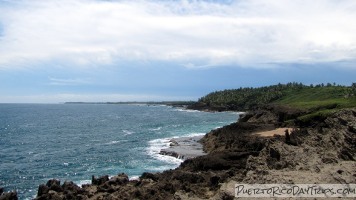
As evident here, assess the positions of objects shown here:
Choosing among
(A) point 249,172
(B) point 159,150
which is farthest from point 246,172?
(B) point 159,150

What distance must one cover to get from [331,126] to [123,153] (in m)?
35.1

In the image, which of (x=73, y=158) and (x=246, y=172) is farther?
(x=73, y=158)

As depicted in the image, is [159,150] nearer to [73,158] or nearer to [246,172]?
[73,158]

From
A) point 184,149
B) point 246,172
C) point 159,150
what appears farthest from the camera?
point 159,150

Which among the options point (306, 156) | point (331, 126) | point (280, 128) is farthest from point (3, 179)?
point (280, 128)

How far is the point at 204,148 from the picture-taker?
2751 inches

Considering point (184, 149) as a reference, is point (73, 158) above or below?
below

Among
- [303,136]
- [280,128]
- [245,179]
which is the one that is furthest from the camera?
[280,128]

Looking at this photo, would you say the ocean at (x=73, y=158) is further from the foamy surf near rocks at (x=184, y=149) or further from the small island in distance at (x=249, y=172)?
the small island in distance at (x=249, y=172)

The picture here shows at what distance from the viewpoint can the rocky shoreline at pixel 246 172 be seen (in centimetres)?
3122

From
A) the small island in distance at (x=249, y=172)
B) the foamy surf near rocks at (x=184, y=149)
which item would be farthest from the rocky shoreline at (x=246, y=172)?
the foamy surf near rocks at (x=184, y=149)

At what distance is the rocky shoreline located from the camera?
31.2 metres

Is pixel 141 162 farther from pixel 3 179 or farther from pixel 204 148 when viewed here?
pixel 3 179

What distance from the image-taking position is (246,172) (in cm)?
3497
